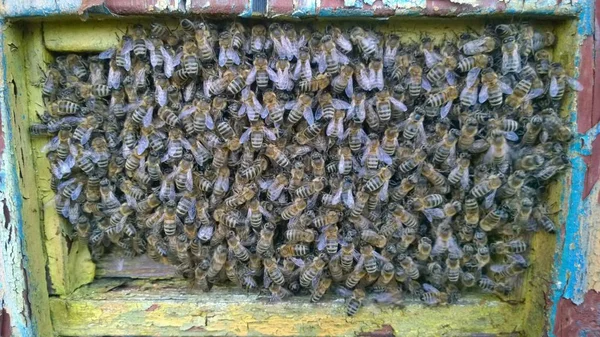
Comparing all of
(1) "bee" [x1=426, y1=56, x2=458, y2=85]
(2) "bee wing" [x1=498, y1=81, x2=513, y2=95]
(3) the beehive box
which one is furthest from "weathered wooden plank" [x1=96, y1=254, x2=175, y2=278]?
(2) "bee wing" [x1=498, y1=81, x2=513, y2=95]

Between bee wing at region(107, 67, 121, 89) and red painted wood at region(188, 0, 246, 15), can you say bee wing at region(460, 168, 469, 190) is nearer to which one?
red painted wood at region(188, 0, 246, 15)

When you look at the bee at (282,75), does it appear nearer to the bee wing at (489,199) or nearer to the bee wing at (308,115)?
the bee wing at (308,115)

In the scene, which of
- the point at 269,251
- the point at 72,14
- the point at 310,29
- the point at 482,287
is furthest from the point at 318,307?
the point at 72,14

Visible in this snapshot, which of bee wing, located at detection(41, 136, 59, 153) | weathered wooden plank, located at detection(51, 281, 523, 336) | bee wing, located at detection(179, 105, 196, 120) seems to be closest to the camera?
bee wing, located at detection(179, 105, 196, 120)

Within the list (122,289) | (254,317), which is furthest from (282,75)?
(122,289)

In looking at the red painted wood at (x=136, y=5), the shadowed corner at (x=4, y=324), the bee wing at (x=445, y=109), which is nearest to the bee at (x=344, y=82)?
the bee wing at (x=445, y=109)

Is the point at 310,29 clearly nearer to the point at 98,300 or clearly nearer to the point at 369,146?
the point at 369,146
